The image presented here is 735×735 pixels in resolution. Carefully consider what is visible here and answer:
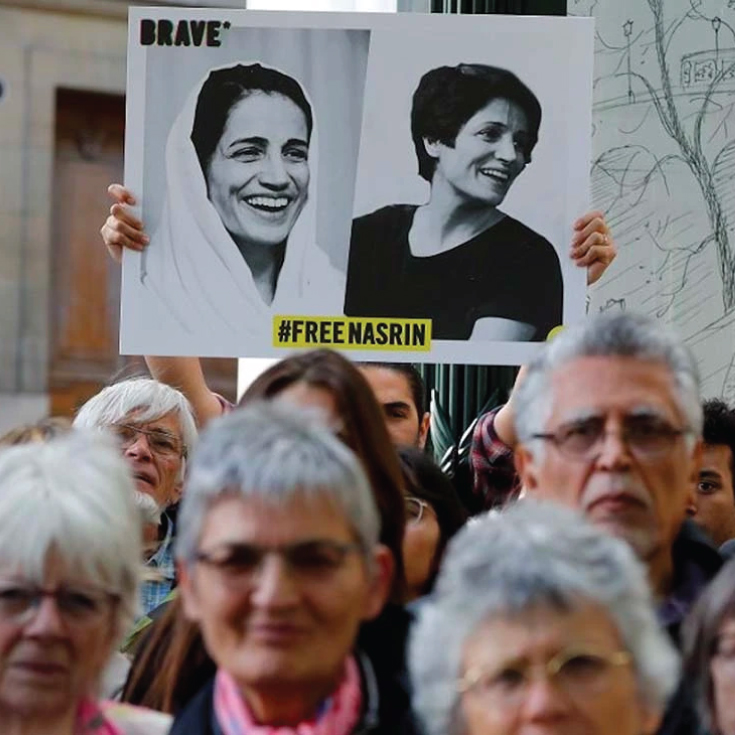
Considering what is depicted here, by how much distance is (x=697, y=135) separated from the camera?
28.9 ft

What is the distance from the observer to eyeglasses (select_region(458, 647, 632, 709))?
12.5 ft

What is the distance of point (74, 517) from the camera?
4.14 meters

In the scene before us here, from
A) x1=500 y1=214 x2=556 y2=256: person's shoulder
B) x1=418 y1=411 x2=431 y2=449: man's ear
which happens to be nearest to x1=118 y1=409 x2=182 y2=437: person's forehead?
x1=418 y1=411 x2=431 y2=449: man's ear

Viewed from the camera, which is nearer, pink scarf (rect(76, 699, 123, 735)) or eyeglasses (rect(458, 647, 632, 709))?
eyeglasses (rect(458, 647, 632, 709))

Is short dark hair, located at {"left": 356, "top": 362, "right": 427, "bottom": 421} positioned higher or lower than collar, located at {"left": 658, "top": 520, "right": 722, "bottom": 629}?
higher

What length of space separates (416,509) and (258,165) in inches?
45.6

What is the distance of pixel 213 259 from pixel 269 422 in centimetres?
210

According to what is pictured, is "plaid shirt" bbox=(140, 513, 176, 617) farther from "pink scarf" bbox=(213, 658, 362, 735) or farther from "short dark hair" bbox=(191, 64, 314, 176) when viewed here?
"pink scarf" bbox=(213, 658, 362, 735)

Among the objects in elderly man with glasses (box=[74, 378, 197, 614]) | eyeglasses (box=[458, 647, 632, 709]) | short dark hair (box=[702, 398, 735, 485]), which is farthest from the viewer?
short dark hair (box=[702, 398, 735, 485])

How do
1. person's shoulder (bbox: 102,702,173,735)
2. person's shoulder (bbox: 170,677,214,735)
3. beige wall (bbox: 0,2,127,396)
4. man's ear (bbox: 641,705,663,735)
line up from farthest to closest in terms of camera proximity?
1. beige wall (bbox: 0,2,127,396)
2. person's shoulder (bbox: 102,702,173,735)
3. person's shoulder (bbox: 170,677,214,735)
4. man's ear (bbox: 641,705,663,735)

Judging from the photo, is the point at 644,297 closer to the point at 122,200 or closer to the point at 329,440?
the point at 122,200

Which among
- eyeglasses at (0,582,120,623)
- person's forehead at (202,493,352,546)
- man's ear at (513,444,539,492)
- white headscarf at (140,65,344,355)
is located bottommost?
eyeglasses at (0,582,120,623)

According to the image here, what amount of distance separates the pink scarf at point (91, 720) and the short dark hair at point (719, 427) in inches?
121

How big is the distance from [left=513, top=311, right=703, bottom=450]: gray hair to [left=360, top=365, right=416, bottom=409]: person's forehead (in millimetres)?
1543
